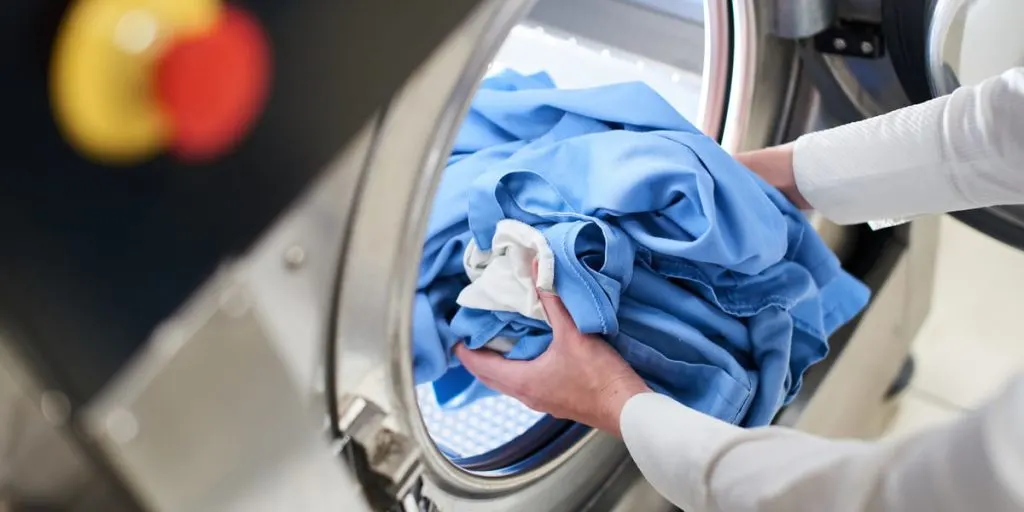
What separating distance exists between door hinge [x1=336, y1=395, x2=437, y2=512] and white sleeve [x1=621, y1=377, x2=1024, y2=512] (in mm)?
173

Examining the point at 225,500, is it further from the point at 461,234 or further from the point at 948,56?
the point at 948,56

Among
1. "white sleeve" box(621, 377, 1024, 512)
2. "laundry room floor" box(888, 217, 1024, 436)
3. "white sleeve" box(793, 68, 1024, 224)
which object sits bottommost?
"laundry room floor" box(888, 217, 1024, 436)

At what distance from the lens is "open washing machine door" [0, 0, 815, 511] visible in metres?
0.28

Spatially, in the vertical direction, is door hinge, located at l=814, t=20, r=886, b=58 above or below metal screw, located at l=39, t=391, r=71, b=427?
below

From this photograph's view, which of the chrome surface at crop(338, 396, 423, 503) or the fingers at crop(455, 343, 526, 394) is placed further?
the fingers at crop(455, 343, 526, 394)

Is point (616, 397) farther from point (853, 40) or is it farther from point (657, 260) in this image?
point (853, 40)

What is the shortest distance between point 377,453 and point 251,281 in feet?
0.59

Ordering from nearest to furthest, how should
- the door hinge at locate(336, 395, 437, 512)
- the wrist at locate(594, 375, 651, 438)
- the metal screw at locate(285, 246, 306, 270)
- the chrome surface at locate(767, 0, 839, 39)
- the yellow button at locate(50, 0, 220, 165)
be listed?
the yellow button at locate(50, 0, 220, 165), the metal screw at locate(285, 246, 306, 270), the door hinge at locate(336, 395, 437, 512), the wrist at locate(594, 375, 651, 438), the chrome surface at locate(767, 0, 839, 39)

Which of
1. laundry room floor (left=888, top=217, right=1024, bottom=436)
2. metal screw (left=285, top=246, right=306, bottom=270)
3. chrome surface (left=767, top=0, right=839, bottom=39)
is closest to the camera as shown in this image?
metal screw (left=285, top=246, right=306, bottom=270)

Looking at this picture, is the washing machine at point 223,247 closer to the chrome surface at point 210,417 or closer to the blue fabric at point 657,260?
the chrome surface at point 210,417

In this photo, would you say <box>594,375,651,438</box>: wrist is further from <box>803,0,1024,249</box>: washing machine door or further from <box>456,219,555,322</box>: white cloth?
<box>803,0,1024,249</box>: washing machine door

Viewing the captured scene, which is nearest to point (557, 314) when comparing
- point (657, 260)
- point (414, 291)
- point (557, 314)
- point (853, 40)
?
point (557, 314)

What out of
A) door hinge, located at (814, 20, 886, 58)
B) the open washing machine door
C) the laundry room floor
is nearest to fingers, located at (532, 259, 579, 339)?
the open washing machine door

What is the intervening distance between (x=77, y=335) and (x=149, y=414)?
0.12 ft
